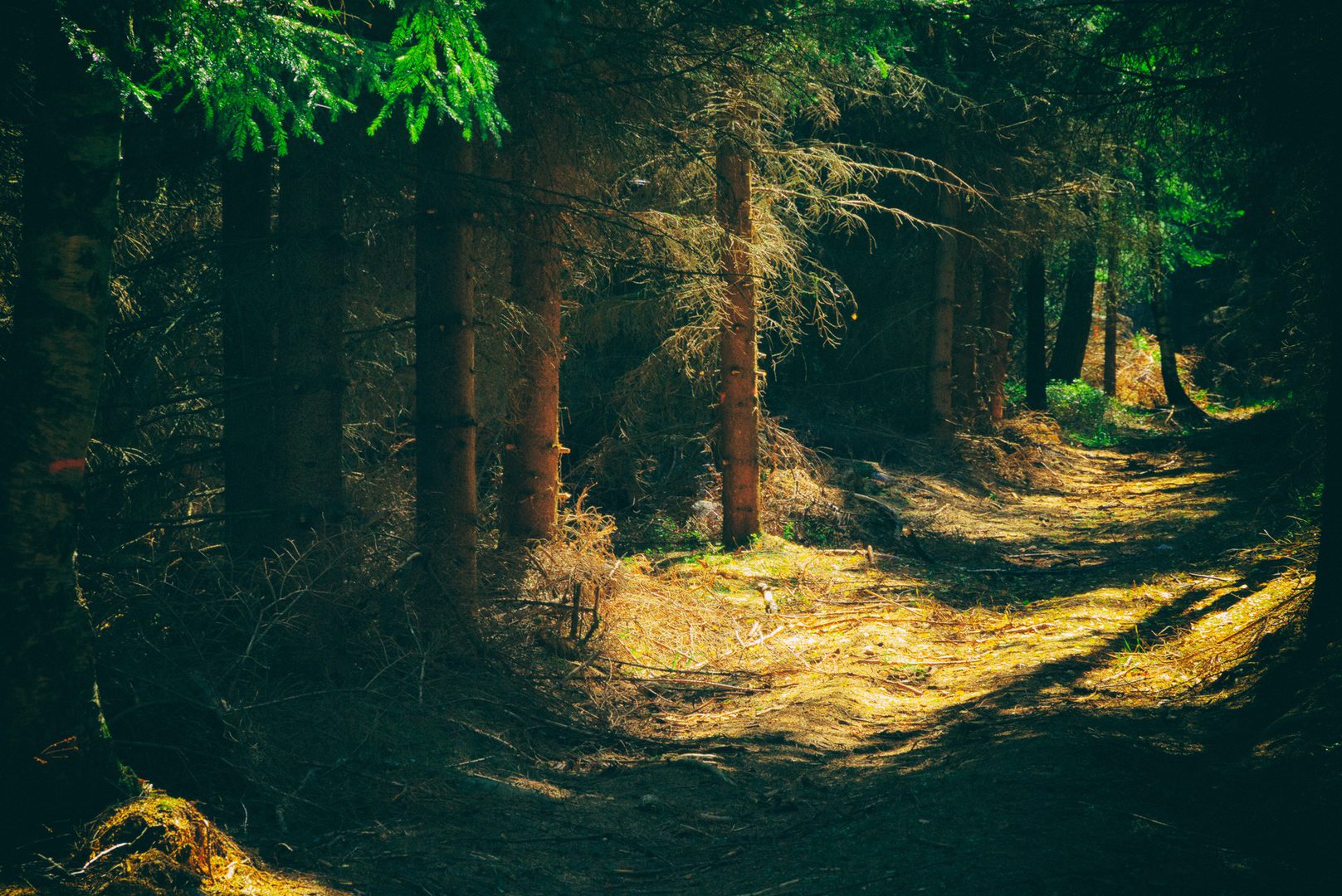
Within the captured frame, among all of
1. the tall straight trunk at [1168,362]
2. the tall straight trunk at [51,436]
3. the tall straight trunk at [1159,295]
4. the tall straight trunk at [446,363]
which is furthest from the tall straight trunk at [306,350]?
the tall straight trunk at [1168,362]

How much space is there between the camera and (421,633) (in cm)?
667

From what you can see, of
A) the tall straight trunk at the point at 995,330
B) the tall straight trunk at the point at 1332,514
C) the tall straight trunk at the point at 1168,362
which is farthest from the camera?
the tall straight trunk at the point at 1168,362

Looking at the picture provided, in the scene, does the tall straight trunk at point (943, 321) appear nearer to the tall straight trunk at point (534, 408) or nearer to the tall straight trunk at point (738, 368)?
the tall straight trunk at point (738, 368)

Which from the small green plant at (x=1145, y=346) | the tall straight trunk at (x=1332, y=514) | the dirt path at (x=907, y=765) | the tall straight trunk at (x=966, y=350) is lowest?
the dirt path at (x=907, y=765)

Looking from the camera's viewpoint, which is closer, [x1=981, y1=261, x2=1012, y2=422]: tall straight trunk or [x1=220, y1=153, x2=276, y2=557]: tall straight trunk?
[x1=220, y1=153, x2=276, y2=557]: tall straight trunk

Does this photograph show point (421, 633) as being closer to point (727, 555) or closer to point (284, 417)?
point (284, 417)

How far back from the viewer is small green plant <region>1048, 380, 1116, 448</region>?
23.8m

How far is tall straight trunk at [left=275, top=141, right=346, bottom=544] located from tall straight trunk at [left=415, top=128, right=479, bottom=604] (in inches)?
27.1

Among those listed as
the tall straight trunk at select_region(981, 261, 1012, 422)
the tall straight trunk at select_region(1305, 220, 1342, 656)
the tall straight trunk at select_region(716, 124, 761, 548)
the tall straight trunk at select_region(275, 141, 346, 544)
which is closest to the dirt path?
the tall straight trunk at select_region(1305, 220, 1342, 656)

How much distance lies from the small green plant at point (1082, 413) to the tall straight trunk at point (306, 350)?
66.8 ft

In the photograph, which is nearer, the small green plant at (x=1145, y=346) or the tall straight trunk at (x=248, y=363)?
the tall straight trunk at (x=248, y=363)

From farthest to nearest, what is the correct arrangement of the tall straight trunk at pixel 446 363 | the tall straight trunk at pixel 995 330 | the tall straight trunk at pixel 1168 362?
1. the tall straight trunk at pixel 1168 362
2. the tall straight trunk at pixel 995 330
3. the tall straight trunk at pixel 446 363

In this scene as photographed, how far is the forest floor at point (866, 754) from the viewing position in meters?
4.10

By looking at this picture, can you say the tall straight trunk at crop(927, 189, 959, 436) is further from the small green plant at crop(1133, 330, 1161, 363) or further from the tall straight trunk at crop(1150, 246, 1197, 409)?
the small green plant at crop(1133, 330, 1161, 363)
